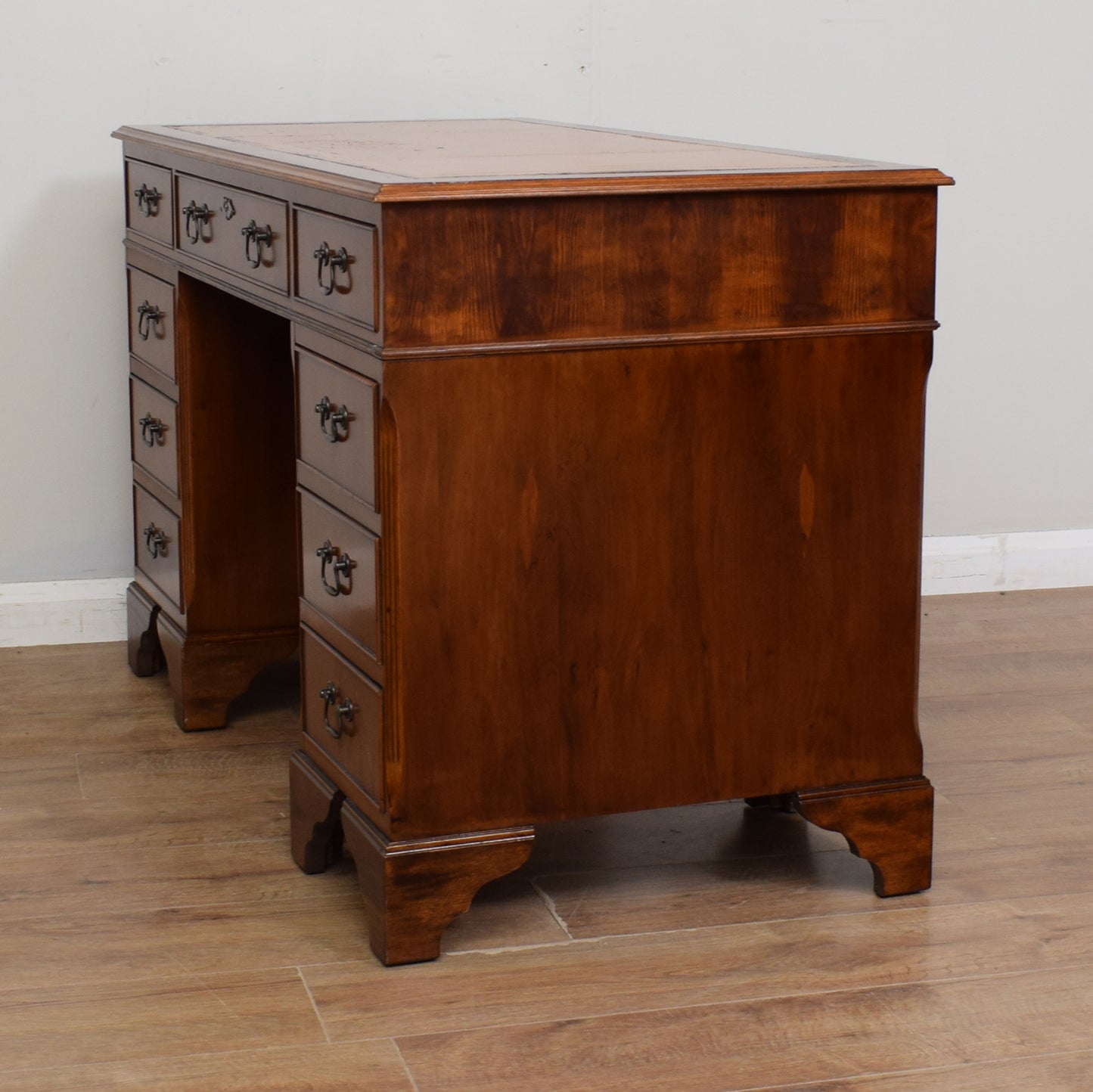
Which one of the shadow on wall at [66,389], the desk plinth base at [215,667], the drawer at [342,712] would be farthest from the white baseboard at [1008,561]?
the drawer at [342,712]

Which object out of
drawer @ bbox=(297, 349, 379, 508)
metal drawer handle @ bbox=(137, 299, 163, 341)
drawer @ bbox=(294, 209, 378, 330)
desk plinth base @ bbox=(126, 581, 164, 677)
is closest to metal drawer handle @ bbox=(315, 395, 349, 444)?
drawer @ bbox=(297, 349, 379, 508)

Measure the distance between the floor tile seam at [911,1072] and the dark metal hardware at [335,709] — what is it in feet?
2.07

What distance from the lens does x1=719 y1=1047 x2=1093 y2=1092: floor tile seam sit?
1.69m

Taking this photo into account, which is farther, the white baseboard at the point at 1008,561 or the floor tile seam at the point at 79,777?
the white baseboard at the point at 1008,561

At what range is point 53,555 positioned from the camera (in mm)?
3283

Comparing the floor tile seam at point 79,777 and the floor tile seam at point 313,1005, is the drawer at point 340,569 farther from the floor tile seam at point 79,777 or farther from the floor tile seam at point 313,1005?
the floor tile seam at point 79,777

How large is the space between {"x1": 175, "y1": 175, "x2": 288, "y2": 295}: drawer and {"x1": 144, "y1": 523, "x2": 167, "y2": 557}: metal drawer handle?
1.76 ft

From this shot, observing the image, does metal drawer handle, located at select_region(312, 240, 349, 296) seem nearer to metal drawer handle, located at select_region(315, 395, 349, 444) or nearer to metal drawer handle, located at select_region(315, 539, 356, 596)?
metal drawer handle, located at select_region(315, 395, 349, 444)

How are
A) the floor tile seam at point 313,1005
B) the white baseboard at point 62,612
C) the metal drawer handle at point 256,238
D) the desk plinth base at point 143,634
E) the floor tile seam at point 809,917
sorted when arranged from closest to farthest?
the floor tile seam at point 313,1005 → the floor tile seam at point 809,917 → the metal drawer handle at point 256,238 → the desk plinth base at point 143,634 → the white baseboard at point 62,612

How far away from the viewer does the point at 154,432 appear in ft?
9.61

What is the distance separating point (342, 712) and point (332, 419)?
1.15ft

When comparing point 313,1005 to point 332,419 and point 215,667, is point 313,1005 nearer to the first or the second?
point 332,419

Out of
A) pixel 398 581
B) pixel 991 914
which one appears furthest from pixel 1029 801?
pixel 398 581

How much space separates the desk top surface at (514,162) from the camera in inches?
71.6
